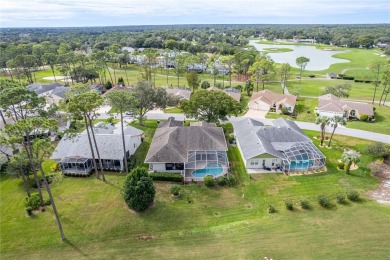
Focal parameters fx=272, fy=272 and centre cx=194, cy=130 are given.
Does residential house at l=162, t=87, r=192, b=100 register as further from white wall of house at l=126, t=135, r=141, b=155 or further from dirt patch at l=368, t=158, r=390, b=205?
dirt patch at l=368, t=158, r=390, b=205

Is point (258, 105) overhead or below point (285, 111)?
overhead

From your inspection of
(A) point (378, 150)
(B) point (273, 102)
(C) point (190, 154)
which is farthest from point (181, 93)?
(A) point (378, 150)

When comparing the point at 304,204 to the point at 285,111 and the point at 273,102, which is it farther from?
the point at 273,102

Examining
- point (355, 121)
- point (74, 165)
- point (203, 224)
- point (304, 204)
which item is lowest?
point (203, 224)

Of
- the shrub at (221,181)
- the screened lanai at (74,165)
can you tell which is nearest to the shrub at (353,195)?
the shrub at (221,181)

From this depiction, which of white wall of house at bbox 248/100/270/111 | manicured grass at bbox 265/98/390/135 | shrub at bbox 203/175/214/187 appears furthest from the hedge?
white wall of house at bbox 248/100/270/111

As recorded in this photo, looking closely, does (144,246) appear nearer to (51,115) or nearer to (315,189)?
(315,189)
